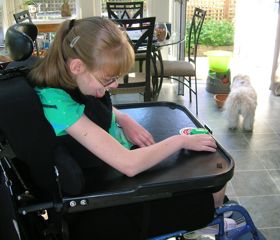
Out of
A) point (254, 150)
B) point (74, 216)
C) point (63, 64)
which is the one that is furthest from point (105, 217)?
point (254, 150)

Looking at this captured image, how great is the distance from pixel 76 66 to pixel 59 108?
128 mm

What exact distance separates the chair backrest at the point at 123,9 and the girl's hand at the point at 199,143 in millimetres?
3088

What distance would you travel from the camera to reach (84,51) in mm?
1055

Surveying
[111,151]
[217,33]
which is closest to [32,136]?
[111,151]

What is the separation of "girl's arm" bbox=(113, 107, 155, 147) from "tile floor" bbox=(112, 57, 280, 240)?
961 mm

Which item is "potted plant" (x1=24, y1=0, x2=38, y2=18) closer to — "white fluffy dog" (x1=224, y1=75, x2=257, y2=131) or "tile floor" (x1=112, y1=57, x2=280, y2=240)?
"tile floor" (x1=112, y1=57, x2=280, y2=240)

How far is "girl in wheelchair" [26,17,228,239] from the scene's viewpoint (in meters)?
1.05

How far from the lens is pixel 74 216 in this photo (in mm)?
1112

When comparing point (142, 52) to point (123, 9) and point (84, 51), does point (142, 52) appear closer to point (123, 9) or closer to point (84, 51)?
point (123, 9)

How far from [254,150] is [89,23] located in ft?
6.46

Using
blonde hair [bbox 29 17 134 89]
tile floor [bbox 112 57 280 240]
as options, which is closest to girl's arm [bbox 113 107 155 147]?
blonde hair [bbox 29 17 134 89]

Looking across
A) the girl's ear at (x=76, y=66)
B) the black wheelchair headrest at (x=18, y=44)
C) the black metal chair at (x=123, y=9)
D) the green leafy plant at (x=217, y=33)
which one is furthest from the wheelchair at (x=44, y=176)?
the green leafy plant at (x=217, y=33)

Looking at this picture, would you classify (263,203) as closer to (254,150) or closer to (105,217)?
(254,150)

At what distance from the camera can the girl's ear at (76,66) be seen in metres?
1.07
